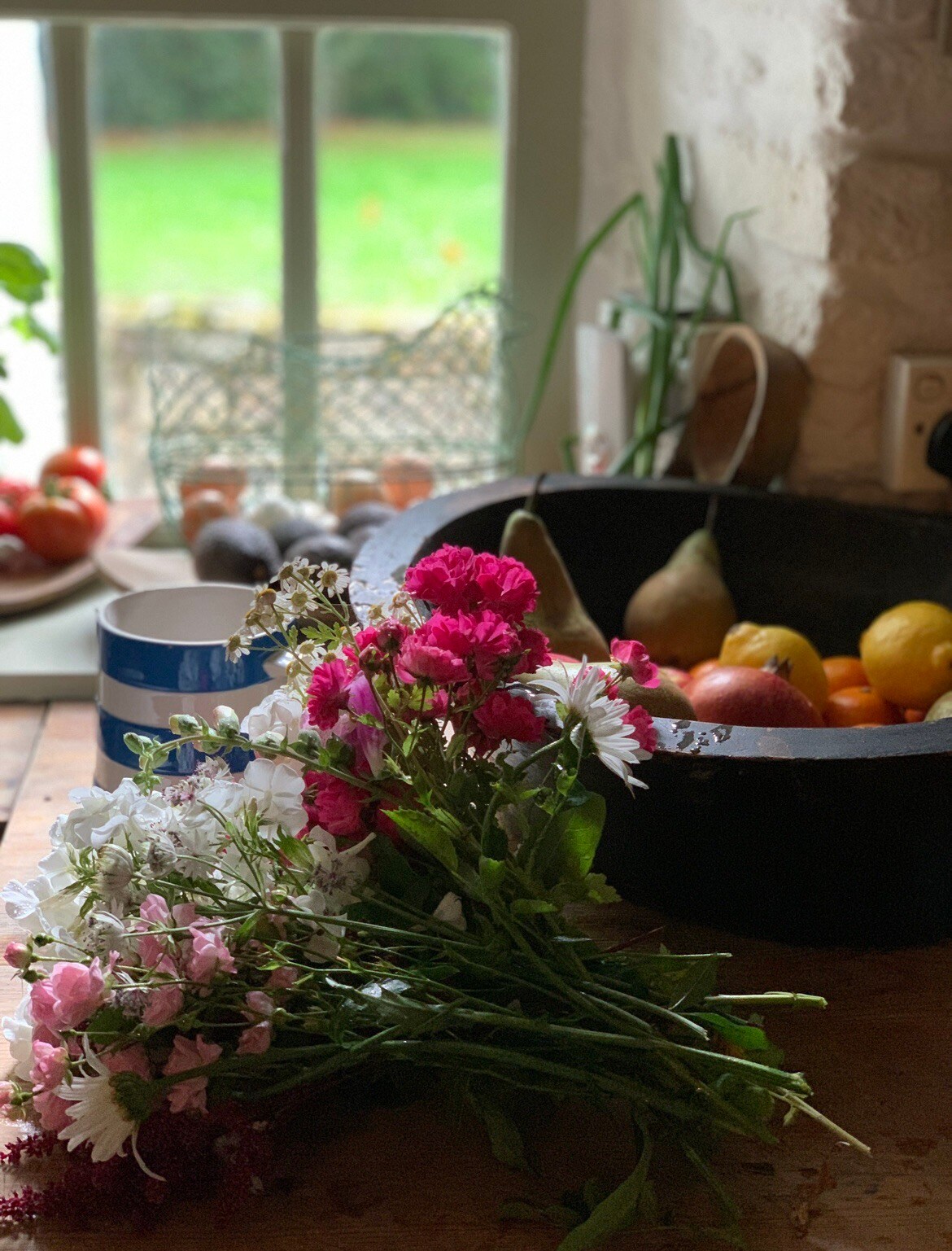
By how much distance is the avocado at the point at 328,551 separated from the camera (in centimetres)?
120

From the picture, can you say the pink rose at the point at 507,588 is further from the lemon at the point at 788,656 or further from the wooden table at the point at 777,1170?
the lemon at the point at 788,656

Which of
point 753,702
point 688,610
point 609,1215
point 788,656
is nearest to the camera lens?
Answer: point 609,1215

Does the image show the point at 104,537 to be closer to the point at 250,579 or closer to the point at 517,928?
the point at 250,579

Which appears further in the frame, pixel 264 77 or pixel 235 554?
pixel 264 77

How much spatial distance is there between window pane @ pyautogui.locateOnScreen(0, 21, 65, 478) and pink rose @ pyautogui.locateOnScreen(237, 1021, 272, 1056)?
108 cm

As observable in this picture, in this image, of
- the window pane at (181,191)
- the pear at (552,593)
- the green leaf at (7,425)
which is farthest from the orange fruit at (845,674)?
the window pane at (181,191)

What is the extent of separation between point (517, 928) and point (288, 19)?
4.06 ft

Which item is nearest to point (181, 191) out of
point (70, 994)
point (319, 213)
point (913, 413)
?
point (319, 213)

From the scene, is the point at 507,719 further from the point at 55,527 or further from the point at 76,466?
the point at 76,466

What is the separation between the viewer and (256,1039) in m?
0.55

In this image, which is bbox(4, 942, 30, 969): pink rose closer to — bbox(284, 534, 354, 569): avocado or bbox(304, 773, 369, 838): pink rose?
bbox(304, 773, 369, 838): pink rose

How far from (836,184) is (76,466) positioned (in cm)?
92

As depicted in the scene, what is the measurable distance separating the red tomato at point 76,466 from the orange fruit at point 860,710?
969 millimetres

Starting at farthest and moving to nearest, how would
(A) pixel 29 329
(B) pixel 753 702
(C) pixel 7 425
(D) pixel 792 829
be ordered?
(A) pixel 29 329 → (C) pixel 7 425 → (B) pixel 753 702 → (D) pixel 792 829
